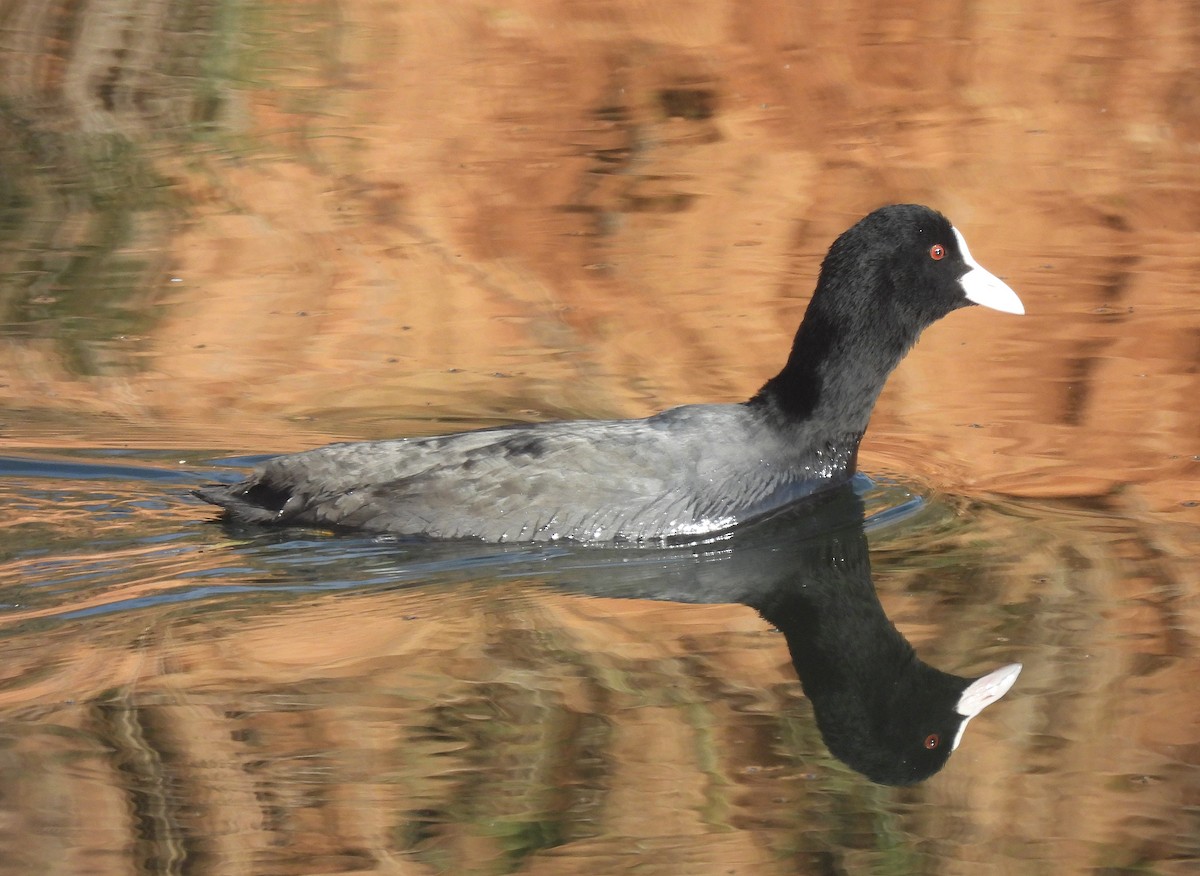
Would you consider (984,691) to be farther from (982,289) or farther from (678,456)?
(982,289)

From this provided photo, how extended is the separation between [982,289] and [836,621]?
1.59 metres

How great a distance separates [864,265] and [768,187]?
4.37 metres

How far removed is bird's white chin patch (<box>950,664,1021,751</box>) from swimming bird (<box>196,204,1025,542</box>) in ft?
4.69

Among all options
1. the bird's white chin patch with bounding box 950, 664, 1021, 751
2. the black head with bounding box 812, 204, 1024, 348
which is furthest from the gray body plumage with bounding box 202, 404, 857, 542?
the bird's white chin patch with bounding box 950, 664, 1021, 751

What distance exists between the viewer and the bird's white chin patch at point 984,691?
455 cm

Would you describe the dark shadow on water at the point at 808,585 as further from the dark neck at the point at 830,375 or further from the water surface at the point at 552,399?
the dark neck at the point at 830,375

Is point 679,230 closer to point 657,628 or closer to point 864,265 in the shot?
point 864,265

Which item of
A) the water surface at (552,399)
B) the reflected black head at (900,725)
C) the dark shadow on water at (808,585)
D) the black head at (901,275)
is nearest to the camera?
the water surface at (552,399)

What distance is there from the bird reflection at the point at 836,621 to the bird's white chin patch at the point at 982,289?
33.8 inches

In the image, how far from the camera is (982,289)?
246 inches

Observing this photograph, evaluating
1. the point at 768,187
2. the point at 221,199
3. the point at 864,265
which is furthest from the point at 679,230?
the point at 864,265

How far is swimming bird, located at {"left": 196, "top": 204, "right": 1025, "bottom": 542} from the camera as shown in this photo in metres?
5.79

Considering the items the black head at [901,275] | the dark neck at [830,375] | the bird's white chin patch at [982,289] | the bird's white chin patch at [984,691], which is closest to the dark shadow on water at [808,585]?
the bird's white chin patch at [984,691]

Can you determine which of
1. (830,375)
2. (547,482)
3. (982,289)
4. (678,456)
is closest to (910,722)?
(678,456)
